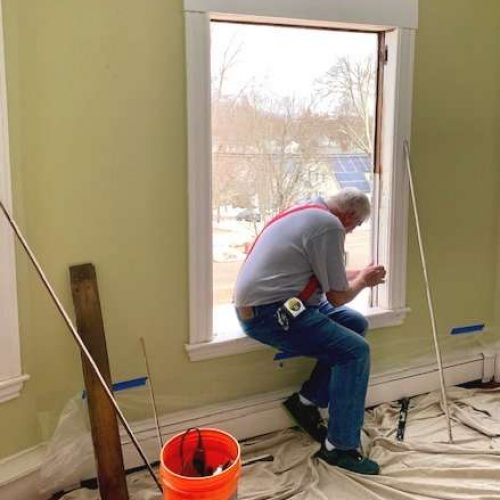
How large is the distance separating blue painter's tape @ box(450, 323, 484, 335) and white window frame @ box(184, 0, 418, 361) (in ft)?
1.27

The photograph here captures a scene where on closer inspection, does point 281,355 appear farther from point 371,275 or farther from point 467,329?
point 467,329

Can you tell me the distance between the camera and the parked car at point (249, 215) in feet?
8.61

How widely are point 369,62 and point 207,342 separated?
149 cm

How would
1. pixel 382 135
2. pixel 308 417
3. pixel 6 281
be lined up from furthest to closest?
pixel 382 135 → pixel 308 417 → pixel 6 281

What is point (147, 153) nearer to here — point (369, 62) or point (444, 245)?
point (369, 62)

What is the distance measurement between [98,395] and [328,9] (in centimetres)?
180

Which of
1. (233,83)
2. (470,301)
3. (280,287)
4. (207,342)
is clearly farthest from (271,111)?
(470,301)

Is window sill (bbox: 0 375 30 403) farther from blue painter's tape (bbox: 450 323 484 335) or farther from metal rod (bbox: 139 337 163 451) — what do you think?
blue painter's tape (bbox: 450 323 484 335)

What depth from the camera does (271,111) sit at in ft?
8.50

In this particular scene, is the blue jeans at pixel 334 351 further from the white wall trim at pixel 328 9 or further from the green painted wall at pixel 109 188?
the white wall trim at pixel 328 9

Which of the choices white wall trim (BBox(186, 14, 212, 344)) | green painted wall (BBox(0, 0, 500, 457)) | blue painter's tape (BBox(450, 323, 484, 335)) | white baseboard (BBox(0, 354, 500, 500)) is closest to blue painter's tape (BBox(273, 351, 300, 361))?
green painted wall (BBox(0, 0, 500, 457))

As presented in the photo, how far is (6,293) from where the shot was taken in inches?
80.2

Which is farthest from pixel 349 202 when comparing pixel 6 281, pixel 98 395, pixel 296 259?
pixel 6 281

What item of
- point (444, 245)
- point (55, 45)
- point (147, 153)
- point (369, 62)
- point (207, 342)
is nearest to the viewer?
point (55, 45)
